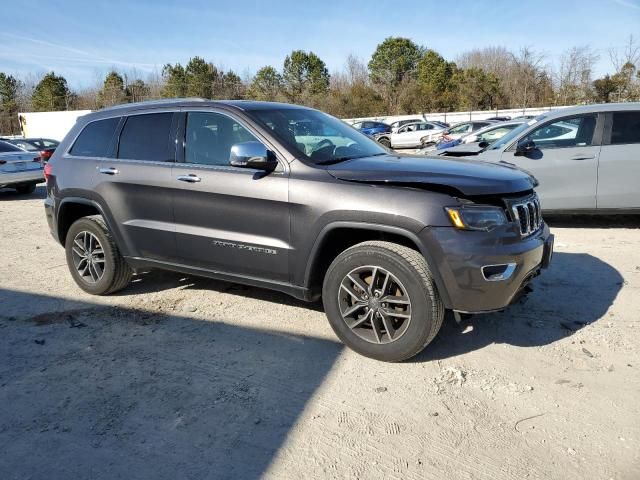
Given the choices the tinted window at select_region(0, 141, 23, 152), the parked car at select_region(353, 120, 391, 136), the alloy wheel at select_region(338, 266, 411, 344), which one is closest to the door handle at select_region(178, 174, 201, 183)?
the alloy wheel at select_region(338, 266, 411, 344)

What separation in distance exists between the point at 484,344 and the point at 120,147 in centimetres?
356

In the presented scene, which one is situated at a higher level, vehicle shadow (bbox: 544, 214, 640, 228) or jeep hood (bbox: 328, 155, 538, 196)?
jeep hood (bbox: 328, 155, 538, 196)

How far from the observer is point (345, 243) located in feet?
11.9

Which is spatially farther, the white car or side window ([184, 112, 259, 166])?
the white car

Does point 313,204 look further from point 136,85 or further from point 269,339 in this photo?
point 136,85

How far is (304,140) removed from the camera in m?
3.88

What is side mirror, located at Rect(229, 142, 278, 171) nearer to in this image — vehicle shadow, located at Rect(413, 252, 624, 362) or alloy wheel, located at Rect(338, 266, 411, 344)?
alloy wheel, located at Rect(338, 266, 411, 344)

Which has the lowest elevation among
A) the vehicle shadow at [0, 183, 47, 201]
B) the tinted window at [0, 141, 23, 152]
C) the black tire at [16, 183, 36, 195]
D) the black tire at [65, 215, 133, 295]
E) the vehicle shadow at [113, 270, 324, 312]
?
the vehicle shadow at [0, 183, 47, 201]

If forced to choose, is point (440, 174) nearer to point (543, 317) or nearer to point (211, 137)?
point (543, 317)

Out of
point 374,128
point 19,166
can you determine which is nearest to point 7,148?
point 19,166

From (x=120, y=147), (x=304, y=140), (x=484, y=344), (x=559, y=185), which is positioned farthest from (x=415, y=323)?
(x=559, y=185)

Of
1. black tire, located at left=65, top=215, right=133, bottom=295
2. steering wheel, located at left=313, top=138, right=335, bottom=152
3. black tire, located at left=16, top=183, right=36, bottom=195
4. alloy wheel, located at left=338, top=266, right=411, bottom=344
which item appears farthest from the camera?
black tire, located at left=16, top=183, right=36, bottom=195

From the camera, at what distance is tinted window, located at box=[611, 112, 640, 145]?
6461 millimetres

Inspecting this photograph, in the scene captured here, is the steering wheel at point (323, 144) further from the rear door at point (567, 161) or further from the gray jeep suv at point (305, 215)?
the rear door at point (567, 161)
